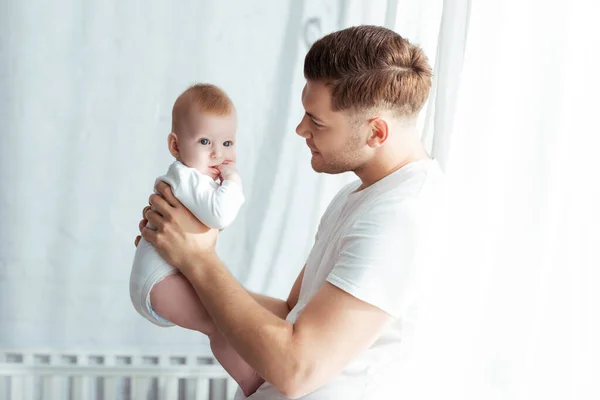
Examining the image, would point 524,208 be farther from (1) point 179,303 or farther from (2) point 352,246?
(1) point 179,303

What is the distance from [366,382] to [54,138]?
149 centimetres

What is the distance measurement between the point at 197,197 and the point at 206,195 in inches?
0.7

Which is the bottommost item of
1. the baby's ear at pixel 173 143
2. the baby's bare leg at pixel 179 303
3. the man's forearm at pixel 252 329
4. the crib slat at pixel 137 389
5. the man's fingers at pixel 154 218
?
the crib slat at pixel 137 389

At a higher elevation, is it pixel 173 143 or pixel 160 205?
pixel 173 143

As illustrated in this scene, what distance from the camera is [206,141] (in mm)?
1419

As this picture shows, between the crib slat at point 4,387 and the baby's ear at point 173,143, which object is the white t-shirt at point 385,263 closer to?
→ the baby's ear at point 173,143

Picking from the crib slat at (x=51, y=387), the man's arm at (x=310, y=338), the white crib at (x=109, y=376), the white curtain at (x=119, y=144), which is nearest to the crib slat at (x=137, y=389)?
the white crib at (x=109, y=376)

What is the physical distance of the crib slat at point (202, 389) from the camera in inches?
91.2

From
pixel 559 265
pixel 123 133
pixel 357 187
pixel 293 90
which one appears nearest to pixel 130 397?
pixel 123 133

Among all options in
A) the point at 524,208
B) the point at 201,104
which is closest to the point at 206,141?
the point at 201,104

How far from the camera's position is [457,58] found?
1.49 meters

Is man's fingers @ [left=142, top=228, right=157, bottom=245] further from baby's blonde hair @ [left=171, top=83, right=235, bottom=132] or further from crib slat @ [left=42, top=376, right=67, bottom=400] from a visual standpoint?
crib slat @ [left=42, top=376, right=67, bottom=400]

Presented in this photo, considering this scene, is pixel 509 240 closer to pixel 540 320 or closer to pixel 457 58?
pixel 540 320

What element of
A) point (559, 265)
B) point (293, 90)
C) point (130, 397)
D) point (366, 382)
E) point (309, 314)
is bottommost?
point (130, 397)
